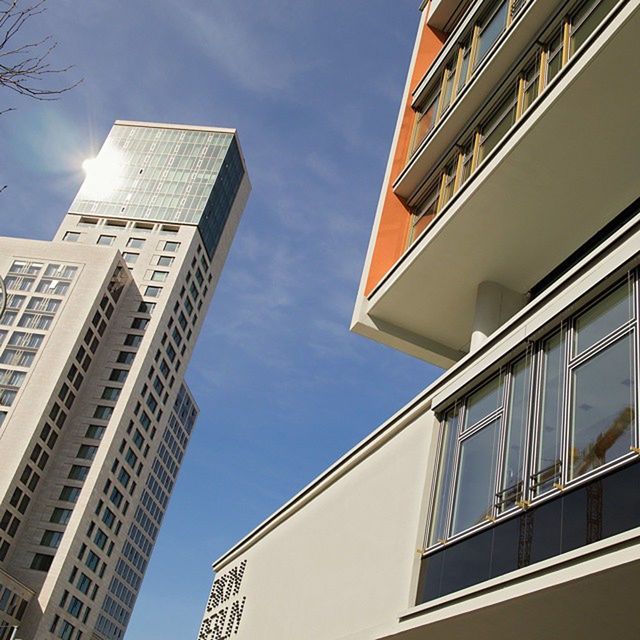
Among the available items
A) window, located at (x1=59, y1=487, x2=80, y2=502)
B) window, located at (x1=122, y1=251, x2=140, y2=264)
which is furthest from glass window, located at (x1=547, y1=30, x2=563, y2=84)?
window, located at (x1=122, y1=251, x2=140, y2=264)

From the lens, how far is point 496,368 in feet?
35.4

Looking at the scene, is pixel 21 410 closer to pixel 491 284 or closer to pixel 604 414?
pixel 491 284

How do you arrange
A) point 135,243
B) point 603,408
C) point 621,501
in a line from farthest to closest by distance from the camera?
1. point 135,243
2. point 603,408
3. point 621,501

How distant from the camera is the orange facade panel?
1803 centimetres

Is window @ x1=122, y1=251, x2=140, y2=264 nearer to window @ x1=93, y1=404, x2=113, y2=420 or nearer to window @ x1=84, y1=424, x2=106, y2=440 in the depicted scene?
window @ x1=93, y1=404, x2=113, y2=420

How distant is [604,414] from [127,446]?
83.7m

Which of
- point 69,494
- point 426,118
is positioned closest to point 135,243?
point 69,494

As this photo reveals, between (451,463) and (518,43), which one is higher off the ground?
(518,43)

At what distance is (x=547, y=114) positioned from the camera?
40.9 feet

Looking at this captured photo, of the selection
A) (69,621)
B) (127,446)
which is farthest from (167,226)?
(69,621)

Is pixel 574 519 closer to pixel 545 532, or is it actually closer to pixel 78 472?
pixel 545 532

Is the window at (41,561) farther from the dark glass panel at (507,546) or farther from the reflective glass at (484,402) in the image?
the dark glass panel at (507,546)

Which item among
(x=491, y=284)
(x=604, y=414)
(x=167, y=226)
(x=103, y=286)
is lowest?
(x=604, y=414)

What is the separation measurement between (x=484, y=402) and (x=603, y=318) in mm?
2727
